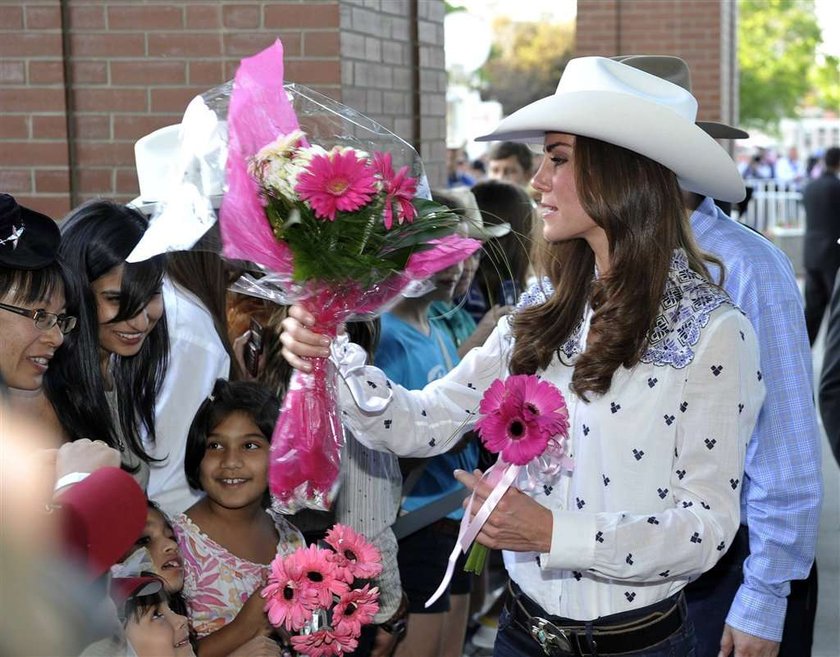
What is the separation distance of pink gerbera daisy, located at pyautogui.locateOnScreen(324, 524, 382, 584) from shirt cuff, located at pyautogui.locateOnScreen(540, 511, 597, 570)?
596mm

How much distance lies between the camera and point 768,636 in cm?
327

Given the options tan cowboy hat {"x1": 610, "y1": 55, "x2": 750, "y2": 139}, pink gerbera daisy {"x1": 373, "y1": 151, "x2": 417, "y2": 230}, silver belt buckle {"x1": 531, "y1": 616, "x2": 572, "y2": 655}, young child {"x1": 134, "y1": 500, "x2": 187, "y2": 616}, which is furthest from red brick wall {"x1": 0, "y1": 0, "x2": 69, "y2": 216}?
silver belt buckle {"x1": 531, "y1": 616, "x2": 572, "y2": 655}

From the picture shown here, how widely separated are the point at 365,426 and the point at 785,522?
1242 millimetres

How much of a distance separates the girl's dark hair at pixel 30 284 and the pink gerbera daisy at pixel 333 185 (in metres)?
0.83

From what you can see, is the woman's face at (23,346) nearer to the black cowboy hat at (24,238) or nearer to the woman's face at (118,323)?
the black cowboy hat at (24,238)

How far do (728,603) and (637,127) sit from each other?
155 cm

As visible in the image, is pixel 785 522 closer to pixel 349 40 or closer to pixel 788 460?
pixel 788 460

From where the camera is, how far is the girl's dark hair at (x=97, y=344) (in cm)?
321

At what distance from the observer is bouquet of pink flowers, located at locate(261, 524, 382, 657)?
9.68 feet

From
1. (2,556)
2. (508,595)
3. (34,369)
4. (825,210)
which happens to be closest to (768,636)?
(508,595)

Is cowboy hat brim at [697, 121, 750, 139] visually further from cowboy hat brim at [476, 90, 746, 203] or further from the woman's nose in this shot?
the woman's nose

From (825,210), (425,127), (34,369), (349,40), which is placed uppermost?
(349,40)

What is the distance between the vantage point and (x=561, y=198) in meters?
2.93

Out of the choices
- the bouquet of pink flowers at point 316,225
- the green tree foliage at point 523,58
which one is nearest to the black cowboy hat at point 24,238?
the bouquet of pink flowers at point 316,225
